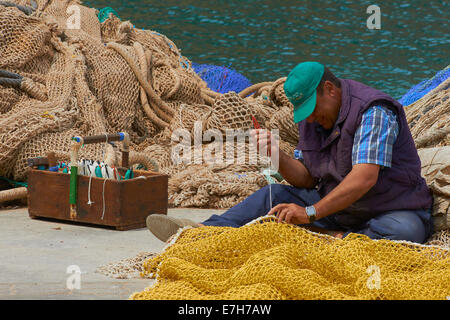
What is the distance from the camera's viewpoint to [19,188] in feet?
17.5

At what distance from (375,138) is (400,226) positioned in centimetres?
50

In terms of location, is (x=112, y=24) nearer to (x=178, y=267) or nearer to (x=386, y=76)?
(x=178, y=267)

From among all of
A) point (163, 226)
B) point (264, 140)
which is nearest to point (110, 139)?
point (163, 226)

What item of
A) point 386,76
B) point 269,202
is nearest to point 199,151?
point 269,202

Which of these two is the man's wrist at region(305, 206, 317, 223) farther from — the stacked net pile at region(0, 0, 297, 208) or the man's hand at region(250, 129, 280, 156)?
the stacked net pile at region(0, 0, 297, 208)

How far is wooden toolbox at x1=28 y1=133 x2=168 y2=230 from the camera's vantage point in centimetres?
459

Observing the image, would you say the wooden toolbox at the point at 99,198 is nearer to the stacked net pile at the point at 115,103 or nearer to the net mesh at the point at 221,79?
the stacked net pile at the point at 115,103

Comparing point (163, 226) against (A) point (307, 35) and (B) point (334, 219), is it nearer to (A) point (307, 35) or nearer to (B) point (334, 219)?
(B) point (334, 219)

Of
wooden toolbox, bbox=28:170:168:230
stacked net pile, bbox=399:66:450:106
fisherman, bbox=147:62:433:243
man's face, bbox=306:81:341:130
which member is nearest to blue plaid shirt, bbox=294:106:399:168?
fisherman, bbox=147:62:433:243

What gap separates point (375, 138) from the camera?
348cm

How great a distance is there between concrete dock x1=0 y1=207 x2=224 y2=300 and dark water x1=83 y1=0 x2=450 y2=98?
913 centimetres

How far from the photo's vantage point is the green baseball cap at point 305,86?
139 inches

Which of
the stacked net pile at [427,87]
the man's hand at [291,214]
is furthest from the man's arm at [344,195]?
the stacked net pile at [427,87]
